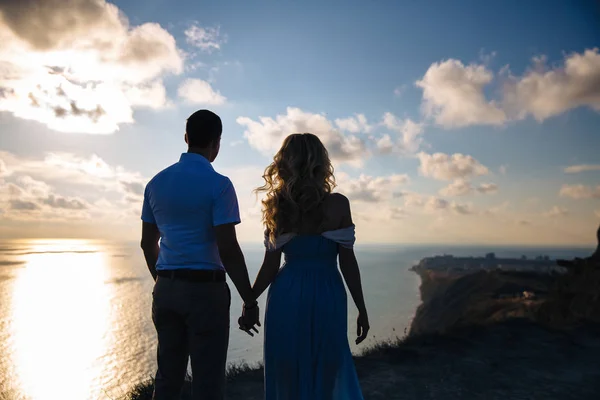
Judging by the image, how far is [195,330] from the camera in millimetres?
3033

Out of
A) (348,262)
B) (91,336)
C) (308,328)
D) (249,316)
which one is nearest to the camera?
(249,316)

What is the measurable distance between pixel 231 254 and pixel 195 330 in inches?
24.1

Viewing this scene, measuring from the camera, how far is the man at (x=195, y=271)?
3037mm

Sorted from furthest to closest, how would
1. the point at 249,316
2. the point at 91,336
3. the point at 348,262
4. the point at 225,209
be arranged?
1. the point at 91,336
2. the point at 348,262
3. the point at 249,316
4. the point at 225,209

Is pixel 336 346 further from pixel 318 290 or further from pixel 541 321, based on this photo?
pixel 541 321

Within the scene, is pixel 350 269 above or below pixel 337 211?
below

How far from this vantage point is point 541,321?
10883 millimetres

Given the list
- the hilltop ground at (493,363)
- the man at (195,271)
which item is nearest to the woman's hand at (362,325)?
the man at (195,271)

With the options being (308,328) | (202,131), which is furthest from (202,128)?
(308,328)

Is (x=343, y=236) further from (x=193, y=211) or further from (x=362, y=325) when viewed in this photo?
(x=193, y=211)

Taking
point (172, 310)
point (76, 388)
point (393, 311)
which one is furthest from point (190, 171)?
point (393, 311)

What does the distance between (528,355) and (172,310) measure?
26.4 feet

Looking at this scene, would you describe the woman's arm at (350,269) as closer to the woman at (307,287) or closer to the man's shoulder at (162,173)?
the woman at (307,287)

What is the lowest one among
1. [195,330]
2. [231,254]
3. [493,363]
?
[493,363]
